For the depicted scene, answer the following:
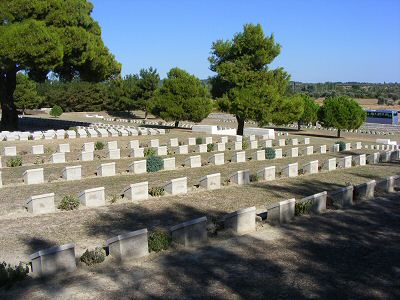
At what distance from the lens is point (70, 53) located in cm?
2462

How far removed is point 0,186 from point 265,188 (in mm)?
7612

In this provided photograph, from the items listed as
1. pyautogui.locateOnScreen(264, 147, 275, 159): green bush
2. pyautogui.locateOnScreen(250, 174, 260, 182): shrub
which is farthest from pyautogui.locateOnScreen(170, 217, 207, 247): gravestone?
pyautogui.locateOnScreen(264, 147, 275, 159): green bush

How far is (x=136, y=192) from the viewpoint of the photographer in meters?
11.6

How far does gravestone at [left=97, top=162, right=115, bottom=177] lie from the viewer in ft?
48.8

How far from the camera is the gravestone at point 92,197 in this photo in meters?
10.8

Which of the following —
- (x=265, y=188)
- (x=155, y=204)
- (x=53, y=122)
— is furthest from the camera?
(x=53, y=122)

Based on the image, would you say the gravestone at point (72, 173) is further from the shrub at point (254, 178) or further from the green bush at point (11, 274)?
the green bush at point (11, 274)

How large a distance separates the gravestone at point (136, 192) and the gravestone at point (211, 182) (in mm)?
2122

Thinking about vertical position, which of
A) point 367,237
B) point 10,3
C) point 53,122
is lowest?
point 367,237

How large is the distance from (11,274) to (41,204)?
369 centimetres

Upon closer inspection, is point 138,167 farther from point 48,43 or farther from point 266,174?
point 48,43

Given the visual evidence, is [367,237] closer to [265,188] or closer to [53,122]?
[265,188]

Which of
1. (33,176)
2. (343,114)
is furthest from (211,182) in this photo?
(343,114)

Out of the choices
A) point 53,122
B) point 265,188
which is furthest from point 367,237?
point 53,122
